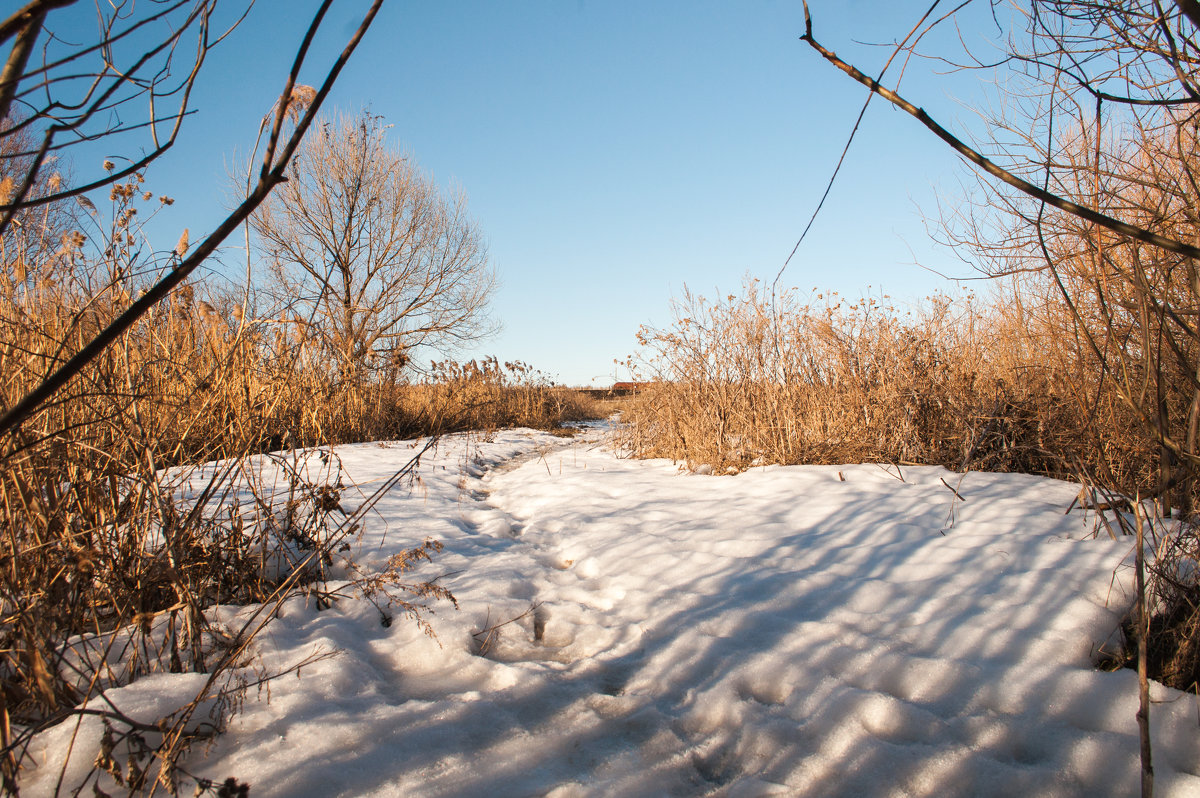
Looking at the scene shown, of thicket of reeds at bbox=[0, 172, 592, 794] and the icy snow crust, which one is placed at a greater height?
thicket of reeds at bbox=[0, 172, 592, 794]

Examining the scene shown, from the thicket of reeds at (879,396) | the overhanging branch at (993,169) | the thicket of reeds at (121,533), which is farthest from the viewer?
the thicket of reeds at (879,396)

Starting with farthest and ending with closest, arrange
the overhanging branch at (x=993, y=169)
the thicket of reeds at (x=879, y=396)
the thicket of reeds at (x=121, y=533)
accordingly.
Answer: the thicket of reeds at (x=879, y=396) → the thicket of reeds at (x=121, y=533) → the overhanging branch at (x=993, y=169)

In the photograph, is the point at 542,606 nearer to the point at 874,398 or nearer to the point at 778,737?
the point at 778,737

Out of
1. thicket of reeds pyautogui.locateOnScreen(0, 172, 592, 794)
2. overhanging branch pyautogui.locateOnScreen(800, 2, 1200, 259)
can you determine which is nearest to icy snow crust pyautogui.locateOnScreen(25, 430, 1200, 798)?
thicket of reeds pyautogui.locateOnScreen(0, 172, 592, 794)

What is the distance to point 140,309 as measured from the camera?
432 mm

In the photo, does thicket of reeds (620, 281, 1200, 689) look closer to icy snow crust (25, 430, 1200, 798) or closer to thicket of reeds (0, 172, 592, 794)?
icy snow crust (25, 430, 1200, 798)

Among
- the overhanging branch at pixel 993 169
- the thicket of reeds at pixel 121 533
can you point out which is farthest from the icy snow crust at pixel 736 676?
the overhanging branch at pixel 993 169

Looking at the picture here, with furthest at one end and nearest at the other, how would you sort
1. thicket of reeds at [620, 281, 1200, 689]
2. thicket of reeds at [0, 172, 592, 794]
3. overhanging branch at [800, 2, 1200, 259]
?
thicket of reeds at [620, 281, 1200, 689], thicket of reeds at [0, 172, 592, 794], overhanging branch at [800, 2, 1200, 259]

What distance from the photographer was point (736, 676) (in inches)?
63.6

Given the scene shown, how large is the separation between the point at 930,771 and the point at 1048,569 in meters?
1.29

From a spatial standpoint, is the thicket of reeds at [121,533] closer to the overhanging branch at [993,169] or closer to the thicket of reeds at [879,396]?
the overhanging branch at [993,169]

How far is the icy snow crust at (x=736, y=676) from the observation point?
47.3 inches

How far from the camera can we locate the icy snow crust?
1.20 m

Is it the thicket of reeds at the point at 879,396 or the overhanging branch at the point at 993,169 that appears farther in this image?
the thicket of reeds at the point at 879,396
